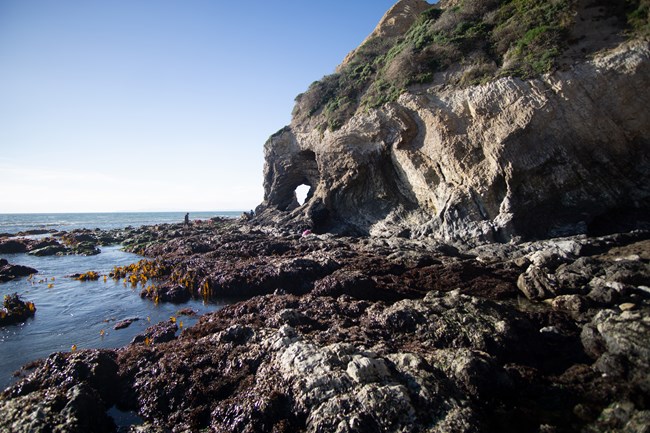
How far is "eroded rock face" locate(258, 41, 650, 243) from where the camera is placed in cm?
1777

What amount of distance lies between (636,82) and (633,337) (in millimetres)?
17607

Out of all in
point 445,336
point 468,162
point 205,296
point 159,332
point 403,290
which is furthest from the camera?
point 468,162

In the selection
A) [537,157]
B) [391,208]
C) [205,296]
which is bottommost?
[205,296]

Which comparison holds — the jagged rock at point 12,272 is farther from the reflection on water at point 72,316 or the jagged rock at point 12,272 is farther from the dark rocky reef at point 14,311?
the dark rocky reef at point 14,311

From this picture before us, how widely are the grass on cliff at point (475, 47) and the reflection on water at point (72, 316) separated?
867 inches

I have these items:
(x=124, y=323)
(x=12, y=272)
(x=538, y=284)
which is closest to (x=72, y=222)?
(x=12, y=272)

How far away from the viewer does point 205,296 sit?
15711 mm

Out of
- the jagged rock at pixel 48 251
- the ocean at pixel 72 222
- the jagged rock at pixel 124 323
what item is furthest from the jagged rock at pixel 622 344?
the ocean at pixel 72 222

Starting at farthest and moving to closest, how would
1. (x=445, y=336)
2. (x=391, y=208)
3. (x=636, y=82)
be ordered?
(x=391, y=208) → (x=636, y=82) → (x=445, y=336)

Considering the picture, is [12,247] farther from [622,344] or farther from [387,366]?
[622,344]

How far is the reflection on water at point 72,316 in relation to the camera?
34.7ft

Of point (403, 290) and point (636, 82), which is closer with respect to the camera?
point (403, 290)

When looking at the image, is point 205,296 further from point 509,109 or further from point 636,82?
point 636,82

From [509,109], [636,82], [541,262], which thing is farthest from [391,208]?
[636,82]
